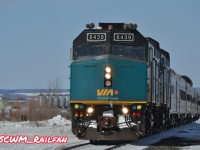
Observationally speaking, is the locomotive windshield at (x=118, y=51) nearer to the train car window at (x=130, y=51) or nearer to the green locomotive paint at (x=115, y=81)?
the train car window at (x=130, y=51)

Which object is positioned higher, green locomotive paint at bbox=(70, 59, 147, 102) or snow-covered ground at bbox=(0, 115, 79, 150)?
green locomotive paint at bbox=(70, 59, 147, 102)

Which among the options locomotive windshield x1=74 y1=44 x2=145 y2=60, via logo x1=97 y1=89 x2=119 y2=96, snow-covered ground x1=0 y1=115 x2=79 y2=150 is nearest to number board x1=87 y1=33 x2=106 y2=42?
locomotive windshield x1=74 y1=44 x2=145 y2=60

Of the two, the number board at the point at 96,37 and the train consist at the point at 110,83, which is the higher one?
the number board at the point at 96,37

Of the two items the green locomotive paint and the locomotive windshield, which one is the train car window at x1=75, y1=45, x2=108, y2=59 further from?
the green locomotive paint

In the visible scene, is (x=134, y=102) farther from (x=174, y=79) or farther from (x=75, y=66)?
(x=174, y=79)

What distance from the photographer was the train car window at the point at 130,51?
1895 centimetres

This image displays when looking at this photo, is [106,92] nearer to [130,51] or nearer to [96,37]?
[130,51]

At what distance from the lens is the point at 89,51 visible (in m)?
19.1

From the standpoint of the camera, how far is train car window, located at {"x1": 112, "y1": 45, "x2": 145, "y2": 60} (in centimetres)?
1895

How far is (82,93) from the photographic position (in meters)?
19.0

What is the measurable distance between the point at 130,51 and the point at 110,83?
5.06 ft

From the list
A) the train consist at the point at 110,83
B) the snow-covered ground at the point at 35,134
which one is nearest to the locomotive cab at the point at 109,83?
the train consist at the point at 110,83

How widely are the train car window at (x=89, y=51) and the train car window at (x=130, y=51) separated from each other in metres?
0.40

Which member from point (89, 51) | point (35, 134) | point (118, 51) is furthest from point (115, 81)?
point (35, 134)
